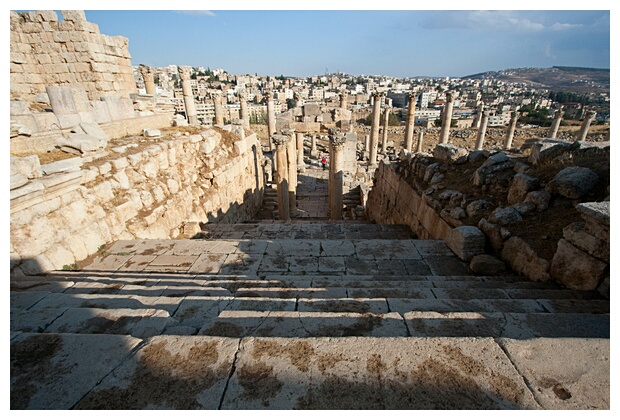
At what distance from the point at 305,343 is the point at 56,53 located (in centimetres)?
1337

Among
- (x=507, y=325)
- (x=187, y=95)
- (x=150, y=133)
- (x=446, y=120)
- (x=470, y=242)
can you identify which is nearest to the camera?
(x=507, y=325)

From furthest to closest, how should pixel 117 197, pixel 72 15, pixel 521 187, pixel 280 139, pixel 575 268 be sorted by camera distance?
1. pixel 280 139
2. pixel 72 15
3. pixel 117 197
4. pixel 521 187
5. pixel 575 268

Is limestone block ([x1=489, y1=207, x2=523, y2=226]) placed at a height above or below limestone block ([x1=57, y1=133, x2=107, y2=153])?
below

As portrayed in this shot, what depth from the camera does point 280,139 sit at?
11.5m

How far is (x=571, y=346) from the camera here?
1.78 metres

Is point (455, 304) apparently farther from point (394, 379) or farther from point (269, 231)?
point (269, 231)

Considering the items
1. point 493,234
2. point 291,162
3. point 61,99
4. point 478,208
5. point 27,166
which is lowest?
point 291,162

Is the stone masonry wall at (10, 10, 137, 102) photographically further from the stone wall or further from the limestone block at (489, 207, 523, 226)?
the limestone block at (489, 207, 523, 226)

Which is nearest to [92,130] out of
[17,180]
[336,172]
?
[17,180]

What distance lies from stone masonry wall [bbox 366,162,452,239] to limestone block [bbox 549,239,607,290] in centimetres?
194

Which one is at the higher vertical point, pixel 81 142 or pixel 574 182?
pixel 81 142

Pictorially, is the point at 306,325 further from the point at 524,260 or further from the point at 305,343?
the point at 524,260

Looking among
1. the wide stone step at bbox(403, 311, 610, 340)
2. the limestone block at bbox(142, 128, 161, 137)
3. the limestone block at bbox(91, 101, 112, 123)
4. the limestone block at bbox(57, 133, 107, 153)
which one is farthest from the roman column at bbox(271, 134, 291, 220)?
the wide stone step at bbox(403, 311, 610, 340)

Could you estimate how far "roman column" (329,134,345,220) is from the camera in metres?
10.4
